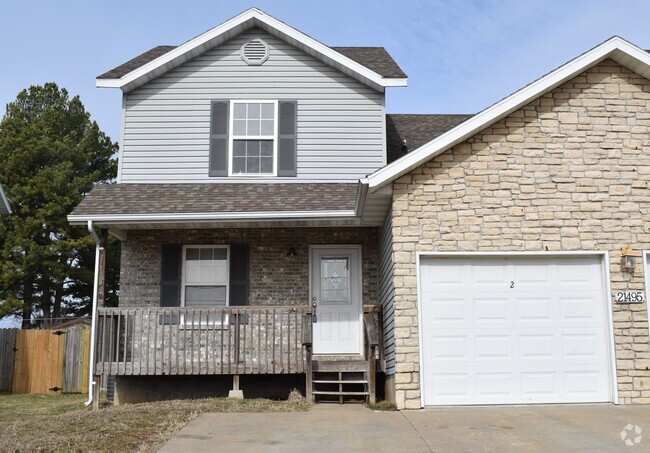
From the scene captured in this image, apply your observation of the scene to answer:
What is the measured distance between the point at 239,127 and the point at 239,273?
2.81 metres

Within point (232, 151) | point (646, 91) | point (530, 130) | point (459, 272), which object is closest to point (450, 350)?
point (459, 272)

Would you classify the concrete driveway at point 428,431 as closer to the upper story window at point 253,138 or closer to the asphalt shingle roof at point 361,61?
the upper story window at point 253,138

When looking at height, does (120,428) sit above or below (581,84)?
below

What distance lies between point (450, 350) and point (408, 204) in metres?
2.08

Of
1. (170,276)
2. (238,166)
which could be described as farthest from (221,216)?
(238,166)

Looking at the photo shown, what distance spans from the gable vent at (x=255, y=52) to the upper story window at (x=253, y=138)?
0.84 m

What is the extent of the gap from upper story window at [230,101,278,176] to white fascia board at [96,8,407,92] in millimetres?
1244

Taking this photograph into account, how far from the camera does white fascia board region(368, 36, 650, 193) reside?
10.1 metres

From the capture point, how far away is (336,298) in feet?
43.8

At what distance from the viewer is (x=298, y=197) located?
41.9 ft

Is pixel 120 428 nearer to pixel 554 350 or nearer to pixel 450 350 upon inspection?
pixel 450 350

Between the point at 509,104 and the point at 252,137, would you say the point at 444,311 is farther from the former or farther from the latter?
the point at 252,137

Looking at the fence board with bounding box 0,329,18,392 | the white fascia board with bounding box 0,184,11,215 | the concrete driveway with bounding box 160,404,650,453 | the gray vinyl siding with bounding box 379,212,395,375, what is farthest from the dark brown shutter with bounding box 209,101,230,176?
the fence board with bounding box 0,329,18,392

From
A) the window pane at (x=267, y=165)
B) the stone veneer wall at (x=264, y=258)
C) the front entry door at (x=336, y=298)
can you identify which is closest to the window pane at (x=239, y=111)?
the window pane at (x=267, y=165)
